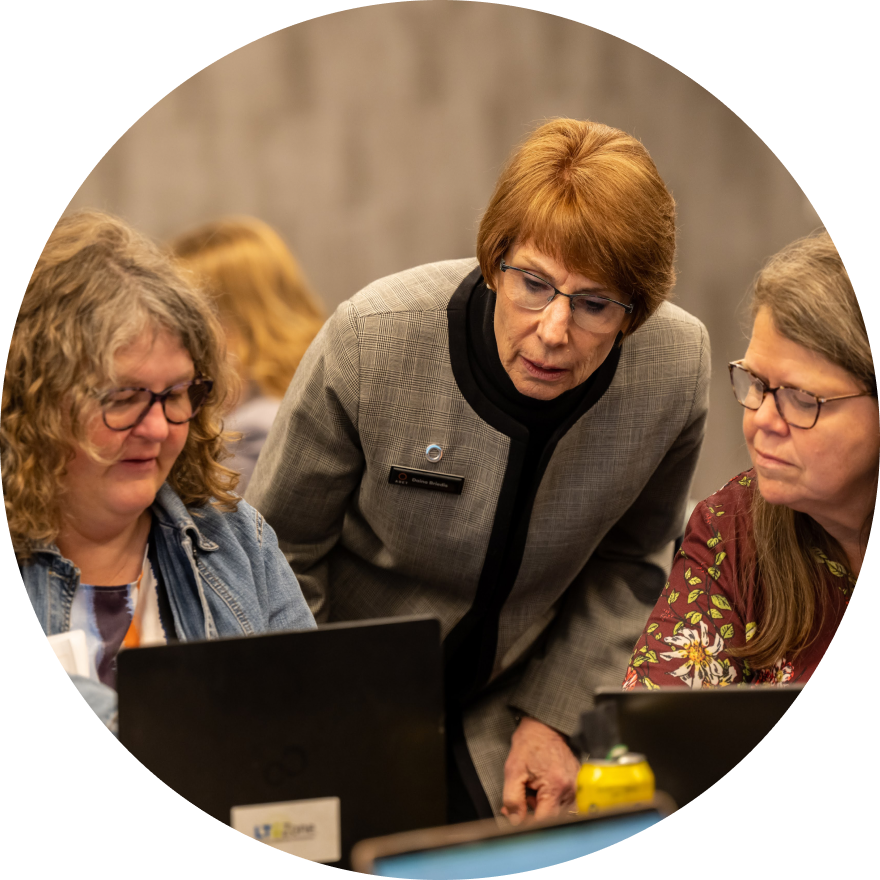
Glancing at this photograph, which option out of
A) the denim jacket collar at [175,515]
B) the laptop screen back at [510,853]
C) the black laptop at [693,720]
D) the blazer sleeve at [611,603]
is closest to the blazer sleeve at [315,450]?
the denim jacket collar at [175,515]

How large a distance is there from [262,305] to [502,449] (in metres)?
→ 1.02

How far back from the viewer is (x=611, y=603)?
1.99 metres

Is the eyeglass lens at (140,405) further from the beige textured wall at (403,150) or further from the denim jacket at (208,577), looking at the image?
the beige textured wall at (403,150)

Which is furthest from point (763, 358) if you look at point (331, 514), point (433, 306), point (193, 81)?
point (193, 81)

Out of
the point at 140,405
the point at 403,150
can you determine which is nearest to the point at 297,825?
the point at 140,405

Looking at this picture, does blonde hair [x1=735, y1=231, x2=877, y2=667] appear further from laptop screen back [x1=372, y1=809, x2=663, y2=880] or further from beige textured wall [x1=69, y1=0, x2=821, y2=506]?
beige textured wall [x1=69, y1=0, x2=821, y2=506]

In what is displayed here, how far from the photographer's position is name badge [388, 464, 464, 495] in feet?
5.62

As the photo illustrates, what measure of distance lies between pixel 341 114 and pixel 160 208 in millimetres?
759

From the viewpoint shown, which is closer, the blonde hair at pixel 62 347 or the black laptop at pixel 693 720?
the black laptop at pixel 693 720

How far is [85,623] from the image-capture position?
1.37 meters

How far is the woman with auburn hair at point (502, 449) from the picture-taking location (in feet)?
5.01

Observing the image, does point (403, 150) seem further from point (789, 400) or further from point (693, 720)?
point (693, 720)

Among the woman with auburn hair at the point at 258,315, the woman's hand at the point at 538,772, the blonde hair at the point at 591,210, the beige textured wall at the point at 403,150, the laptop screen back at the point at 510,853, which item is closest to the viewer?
the laptop screen back at the point at 510,853

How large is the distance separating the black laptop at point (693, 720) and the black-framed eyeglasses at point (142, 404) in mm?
710
